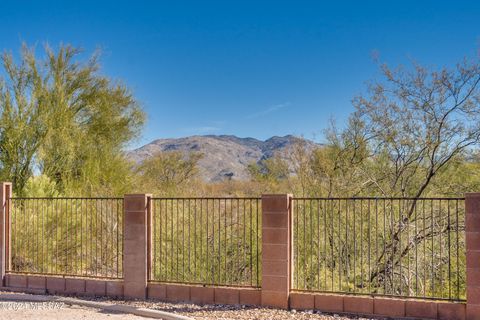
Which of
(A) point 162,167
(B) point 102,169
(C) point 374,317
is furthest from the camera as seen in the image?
(A) point 162,167

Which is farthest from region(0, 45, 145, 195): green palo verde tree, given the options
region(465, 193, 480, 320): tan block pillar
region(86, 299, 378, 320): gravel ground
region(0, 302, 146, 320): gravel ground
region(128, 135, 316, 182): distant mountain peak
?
region(128, 135, 316, 182): distant mountain peak

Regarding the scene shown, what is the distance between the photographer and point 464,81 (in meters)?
12.8

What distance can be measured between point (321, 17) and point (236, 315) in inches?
636

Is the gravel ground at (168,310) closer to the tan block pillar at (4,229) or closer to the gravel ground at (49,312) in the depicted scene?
the gravel ground at (49,312)

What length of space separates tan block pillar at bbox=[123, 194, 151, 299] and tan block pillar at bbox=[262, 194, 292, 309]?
213 cm

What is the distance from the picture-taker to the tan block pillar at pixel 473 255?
7090 mm

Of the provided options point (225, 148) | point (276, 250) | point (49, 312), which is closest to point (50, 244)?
point (49, 312)

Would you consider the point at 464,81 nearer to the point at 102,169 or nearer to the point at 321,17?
the point at 321,17

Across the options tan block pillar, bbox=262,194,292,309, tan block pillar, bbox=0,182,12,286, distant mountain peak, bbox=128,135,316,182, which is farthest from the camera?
distant mountain peak, bbox=128,135,316,182

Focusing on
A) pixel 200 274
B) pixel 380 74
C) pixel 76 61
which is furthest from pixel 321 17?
pixel 200 274

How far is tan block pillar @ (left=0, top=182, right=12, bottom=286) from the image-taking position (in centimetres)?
1005

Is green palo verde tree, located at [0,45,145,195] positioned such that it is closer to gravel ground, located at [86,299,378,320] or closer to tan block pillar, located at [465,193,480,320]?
gravel ground, located at [86,299,378,320]

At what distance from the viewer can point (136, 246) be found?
8992 mm

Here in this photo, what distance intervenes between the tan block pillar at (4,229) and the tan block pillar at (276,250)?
525 cm
